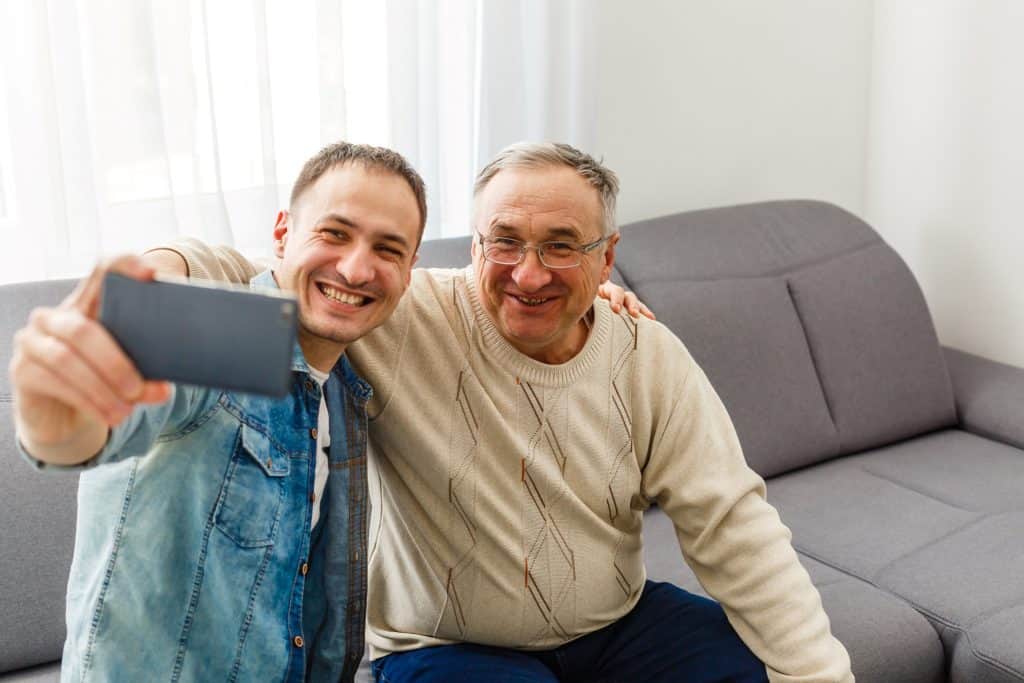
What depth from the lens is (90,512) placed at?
1.36 m

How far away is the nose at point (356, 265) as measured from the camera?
143cm

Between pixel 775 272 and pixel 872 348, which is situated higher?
pixel 775 272

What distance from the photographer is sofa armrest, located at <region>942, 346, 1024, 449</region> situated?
2736mm

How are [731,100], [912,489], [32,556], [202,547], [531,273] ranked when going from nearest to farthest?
1. [202,547]
2. [531,273]
3. [32,556]
4. [912,489]
5. [731,100]

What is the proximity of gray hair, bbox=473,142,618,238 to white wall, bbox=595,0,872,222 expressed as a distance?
1111 mm

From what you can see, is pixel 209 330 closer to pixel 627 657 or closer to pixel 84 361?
pixel 84 361

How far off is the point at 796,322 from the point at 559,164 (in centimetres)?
114

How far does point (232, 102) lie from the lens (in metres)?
2.24

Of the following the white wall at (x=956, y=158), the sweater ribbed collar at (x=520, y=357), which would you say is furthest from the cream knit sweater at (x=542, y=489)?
the white wall at (x=956, y=158)

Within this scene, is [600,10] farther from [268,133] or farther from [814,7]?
[268,133]

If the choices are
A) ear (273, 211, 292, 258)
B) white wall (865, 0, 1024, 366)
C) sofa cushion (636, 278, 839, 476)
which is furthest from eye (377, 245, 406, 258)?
white wall (865, 0, 1024, 366)

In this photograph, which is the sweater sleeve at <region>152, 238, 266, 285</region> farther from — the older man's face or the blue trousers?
the blue trousers

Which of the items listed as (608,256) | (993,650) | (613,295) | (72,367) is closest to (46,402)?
(72,367)

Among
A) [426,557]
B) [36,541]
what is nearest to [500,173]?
[426,557]
